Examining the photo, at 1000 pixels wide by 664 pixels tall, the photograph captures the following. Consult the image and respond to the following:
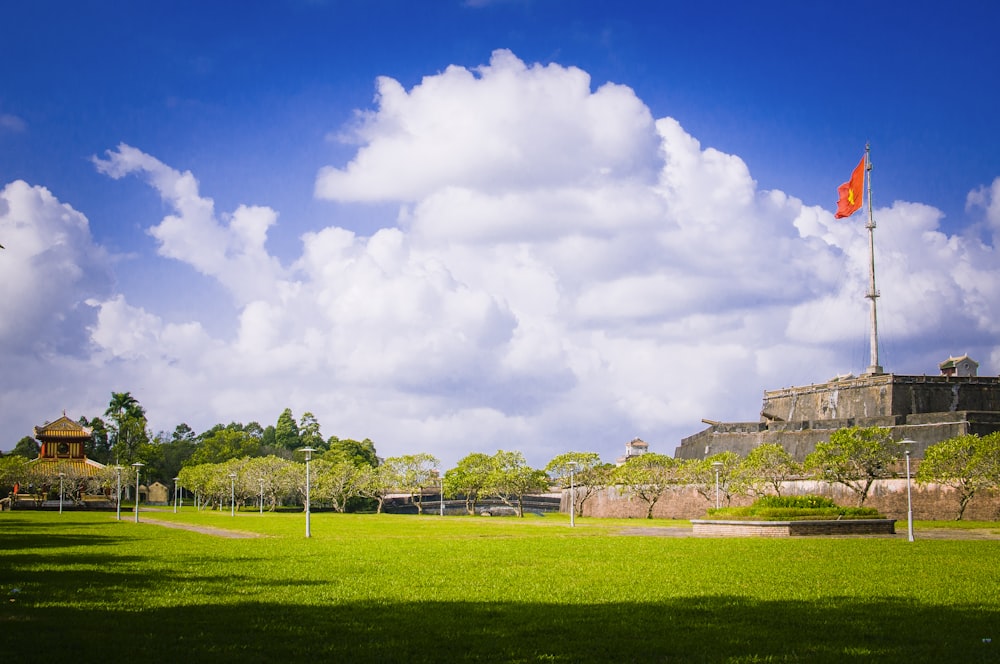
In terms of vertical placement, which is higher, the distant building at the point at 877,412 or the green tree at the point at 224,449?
the distant building at the point at 877,412

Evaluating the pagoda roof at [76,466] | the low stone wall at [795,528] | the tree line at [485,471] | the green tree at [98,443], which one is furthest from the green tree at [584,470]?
the green tree at [98,443]

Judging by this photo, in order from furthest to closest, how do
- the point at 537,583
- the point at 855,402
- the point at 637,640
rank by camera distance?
the point at 855,402, the point at 537,583, the point at 637,640

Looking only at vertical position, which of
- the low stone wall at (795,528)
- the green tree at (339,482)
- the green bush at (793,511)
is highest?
the green bush at (793,511)

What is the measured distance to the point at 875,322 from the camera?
79.8 m

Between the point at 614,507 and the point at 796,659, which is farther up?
the point at 796,659

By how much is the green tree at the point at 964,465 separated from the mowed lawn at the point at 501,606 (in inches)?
1245

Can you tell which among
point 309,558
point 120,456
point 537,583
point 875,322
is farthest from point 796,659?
point 120,456

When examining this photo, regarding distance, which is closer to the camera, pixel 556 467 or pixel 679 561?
pixel 679 561

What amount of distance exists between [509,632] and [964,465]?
172 ft

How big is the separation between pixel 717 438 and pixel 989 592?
64354 millimetres

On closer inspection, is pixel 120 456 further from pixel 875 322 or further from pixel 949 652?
pixel 949 652

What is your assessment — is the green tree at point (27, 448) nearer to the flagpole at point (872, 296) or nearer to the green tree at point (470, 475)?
the green tree at point (470, 475)

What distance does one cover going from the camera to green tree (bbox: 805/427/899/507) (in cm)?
5972

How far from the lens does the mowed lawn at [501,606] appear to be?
427 inches
